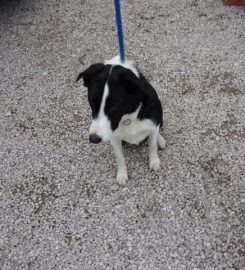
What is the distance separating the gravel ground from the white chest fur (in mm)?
563

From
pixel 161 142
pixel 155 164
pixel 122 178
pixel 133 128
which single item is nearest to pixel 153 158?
pixel 155 164

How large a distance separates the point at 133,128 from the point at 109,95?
0.59m

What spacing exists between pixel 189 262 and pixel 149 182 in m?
0.83

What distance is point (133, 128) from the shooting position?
3.03m

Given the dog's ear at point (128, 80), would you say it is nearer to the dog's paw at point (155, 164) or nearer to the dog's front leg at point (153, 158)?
the dog's front leg at point (153, 158)

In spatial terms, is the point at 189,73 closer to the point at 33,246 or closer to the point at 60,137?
the point at 60,137

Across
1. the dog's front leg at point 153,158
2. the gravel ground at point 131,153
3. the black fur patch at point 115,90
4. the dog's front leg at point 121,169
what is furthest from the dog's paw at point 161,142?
the black fur patch at point 115,90

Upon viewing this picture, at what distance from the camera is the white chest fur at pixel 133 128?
9.73ft

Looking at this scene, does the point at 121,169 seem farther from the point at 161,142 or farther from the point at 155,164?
the point at 161,142

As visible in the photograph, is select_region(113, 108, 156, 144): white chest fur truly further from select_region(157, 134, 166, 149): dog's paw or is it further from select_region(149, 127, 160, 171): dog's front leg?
select_region(157, 134, 166, 149): dog's paw

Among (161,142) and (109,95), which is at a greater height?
(109,95)

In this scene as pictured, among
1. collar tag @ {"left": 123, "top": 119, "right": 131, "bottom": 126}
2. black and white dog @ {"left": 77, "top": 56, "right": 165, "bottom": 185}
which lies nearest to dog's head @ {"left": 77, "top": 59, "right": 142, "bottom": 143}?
black and white dog @ {"left": 77, "top": 56, "right": 165, "bottom": 185}

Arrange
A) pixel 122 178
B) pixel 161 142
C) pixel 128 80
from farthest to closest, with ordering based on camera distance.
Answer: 1. pixel 161 142
2. pixel 122 178
3. pixel 128 80

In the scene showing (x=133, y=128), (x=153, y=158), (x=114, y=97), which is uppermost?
(x=114, y=97)
